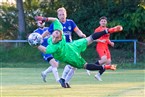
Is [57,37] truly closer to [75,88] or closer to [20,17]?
[75,88]

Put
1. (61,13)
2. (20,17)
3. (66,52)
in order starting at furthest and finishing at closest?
(20,17) < (61,13) < (66,52)

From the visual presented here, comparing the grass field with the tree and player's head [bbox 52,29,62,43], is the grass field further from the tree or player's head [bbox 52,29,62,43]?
the tree

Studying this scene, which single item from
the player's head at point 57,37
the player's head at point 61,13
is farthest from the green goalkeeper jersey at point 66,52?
the player's head at point 61,13

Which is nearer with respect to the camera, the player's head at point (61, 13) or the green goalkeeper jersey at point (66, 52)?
the green goalkeeper jersey at point (66, 52)

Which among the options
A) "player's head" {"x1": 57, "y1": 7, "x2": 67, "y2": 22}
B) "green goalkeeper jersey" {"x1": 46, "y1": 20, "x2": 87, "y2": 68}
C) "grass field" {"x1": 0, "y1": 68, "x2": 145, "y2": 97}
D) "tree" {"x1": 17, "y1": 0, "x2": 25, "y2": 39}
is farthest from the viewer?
"tree" {"x1": 17, "y1": 0, "x2": 25, "y2": 39}

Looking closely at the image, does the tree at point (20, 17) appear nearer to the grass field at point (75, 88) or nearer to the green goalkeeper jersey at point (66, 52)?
the grass field at point (75, 88)

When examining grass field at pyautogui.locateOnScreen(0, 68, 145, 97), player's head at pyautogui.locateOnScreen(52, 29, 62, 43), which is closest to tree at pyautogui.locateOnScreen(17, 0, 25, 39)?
grass field at pyautogui.locateOnScreen(0, 68, 145, 97)

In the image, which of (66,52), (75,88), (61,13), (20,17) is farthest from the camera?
(20,17)

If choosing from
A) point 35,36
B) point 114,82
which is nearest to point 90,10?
point 114,82

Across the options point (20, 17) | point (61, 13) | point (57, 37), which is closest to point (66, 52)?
point (57, 37)

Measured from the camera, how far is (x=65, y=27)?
14.2m

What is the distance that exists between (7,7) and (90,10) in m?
5.33

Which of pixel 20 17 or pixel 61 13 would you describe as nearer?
pixel 61 13

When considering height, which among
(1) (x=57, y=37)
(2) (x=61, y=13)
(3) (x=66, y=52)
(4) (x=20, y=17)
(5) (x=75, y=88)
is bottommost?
(4) (x=20, y=17)
